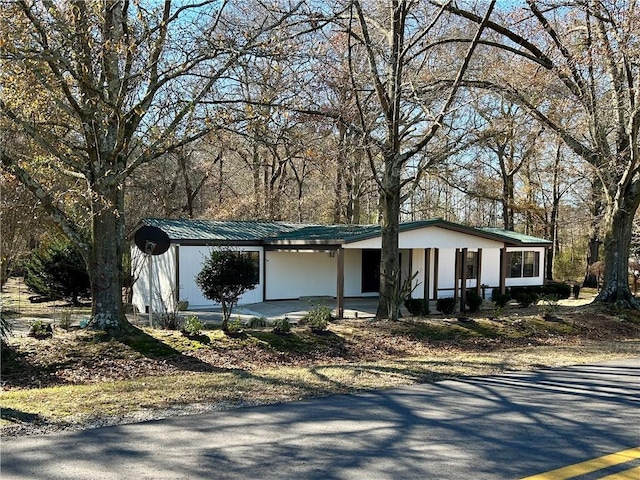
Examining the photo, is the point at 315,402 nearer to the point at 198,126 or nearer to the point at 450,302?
the point at 198,126

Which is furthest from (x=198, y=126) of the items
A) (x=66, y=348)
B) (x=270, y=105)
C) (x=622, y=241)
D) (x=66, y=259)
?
(x=66, y=259)

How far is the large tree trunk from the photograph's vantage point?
15.3m

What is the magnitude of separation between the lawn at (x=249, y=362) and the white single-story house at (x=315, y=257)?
652 centimetres

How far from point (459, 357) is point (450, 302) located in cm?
958

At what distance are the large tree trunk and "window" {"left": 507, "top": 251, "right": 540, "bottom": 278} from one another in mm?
11714

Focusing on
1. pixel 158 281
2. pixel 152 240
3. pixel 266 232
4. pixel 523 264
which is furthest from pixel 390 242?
pixel 523 264

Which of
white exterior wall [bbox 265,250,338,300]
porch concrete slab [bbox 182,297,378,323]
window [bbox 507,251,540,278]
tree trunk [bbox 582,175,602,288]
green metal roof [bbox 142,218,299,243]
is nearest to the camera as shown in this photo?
porch concrete slab [bbox 182,297,378,323]

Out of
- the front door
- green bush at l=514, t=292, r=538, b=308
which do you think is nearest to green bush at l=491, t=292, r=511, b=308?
green bush at l=514, t=292, r=538, b=308

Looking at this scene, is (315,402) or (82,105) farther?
(82,105)

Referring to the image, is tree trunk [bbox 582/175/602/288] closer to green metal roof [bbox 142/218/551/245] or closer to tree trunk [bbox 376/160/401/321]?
green metal roof [bbox 142/218/551/245]

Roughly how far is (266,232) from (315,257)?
221 centimetres

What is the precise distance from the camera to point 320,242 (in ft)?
62.0

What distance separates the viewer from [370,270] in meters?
24.4

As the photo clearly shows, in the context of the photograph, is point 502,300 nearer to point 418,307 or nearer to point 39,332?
point 418,307
